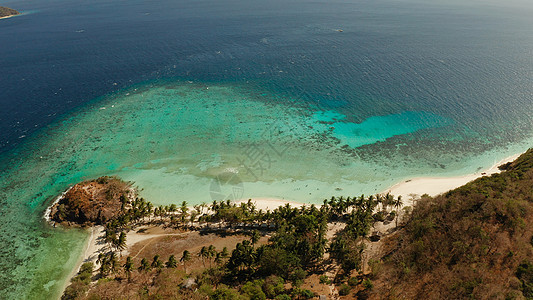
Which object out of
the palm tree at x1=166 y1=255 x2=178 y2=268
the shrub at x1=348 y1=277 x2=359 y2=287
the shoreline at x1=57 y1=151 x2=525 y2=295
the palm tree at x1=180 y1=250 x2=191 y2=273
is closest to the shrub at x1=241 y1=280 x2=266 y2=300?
the palm tree at x1=180 y1=250 x2=191 y2=273

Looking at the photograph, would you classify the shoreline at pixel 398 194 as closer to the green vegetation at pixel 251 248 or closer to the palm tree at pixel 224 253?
the green vegetation at pixel 251 248

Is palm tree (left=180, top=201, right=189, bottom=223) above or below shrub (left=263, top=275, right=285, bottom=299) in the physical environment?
above

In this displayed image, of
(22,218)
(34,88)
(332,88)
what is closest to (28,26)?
(34,88)

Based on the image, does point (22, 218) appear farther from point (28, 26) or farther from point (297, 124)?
point (28, 26)

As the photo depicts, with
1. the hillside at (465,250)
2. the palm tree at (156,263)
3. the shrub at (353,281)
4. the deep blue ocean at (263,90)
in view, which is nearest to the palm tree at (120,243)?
the palm tree at (156,263)

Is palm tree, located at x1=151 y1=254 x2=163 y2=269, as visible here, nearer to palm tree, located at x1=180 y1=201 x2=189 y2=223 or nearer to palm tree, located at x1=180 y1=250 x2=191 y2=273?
palm tree, located at x1=180 y1=250 x2=191 y2=273

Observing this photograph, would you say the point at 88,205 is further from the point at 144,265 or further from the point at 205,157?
the point at 205,157

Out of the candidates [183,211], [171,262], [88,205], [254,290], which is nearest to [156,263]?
[171,262]
